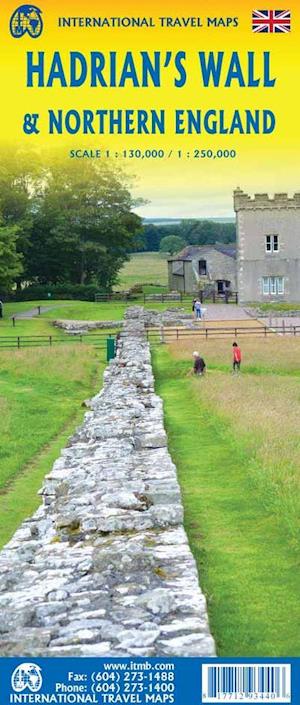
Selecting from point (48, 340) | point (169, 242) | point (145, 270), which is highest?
point (169, 242)

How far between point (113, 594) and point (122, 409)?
1193cm

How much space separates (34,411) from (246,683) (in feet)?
69.3

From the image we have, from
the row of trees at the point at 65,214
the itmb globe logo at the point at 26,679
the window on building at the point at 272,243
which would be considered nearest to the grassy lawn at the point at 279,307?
the window on building at the point at 272,243

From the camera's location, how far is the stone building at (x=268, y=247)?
68875mm

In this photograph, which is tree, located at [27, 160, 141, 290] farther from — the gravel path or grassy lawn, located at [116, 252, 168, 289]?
grassy lawn, located at [116, 252, 168, 289]

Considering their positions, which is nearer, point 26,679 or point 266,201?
point 26,679

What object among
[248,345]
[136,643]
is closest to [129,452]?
[136,643]

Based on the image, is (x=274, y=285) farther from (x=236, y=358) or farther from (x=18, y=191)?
(x=236, y=358)

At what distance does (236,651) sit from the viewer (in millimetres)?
8797

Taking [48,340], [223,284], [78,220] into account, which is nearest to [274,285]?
[223,284]

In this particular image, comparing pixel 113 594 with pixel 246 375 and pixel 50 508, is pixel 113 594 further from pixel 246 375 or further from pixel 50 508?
pixel 246 375

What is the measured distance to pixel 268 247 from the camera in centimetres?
6919

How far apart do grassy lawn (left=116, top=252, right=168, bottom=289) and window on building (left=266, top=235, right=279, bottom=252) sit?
55.2 m

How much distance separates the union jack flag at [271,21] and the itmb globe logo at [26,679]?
13862 millimetres
